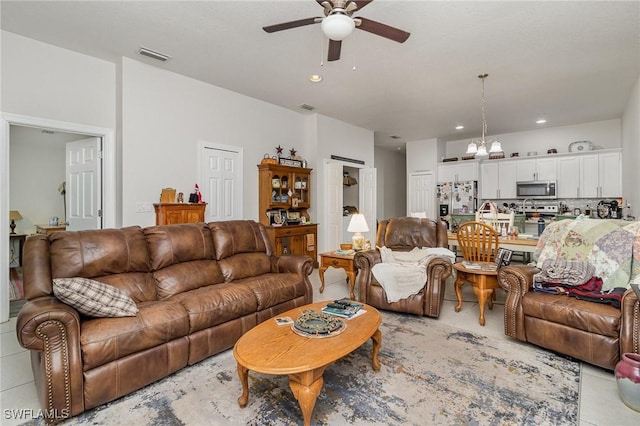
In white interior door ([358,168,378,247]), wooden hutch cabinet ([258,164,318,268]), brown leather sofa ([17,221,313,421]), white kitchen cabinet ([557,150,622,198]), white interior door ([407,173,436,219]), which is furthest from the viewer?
white interior door ([407,173,436,219])

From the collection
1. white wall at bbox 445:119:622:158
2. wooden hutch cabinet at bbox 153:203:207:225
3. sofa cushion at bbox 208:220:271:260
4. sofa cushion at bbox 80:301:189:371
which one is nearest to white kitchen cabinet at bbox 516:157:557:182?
white wall at bbox 445:119:622:158

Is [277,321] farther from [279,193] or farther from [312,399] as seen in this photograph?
[279,193]

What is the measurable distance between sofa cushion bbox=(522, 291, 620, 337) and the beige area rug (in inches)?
12.7

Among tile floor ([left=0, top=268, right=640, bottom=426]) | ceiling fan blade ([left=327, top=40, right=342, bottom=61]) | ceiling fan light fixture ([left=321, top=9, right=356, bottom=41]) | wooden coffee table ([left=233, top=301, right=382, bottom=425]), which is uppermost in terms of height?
ceiling fan blade ([left=327, top=40, right=342, bottom=61])

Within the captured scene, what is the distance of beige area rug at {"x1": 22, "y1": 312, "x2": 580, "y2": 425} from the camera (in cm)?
177

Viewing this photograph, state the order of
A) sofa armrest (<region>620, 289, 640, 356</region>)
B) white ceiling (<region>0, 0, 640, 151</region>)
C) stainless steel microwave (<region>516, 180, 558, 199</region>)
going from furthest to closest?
stainless steel microwave (<region>516, 180, 558, 199</region>)
white ceiling (<region>0, 0, 640, 151</region>)
sofa armrest (<region>620, 289, 640, 356</region>)

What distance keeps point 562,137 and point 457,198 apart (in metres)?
2.43

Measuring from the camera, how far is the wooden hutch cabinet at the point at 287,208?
5.19 m

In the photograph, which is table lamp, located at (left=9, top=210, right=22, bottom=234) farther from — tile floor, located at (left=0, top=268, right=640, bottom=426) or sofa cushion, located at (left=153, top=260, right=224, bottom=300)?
sofa cushion, located at (left=153, top=260, right=224, bottom=300)

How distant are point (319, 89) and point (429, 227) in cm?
255

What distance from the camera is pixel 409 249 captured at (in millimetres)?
3957

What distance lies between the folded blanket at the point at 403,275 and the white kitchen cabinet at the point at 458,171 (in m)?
4.59

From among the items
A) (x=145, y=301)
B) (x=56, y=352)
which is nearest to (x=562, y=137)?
(x=145, y=301)

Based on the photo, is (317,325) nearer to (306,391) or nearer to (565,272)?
(306,391)
